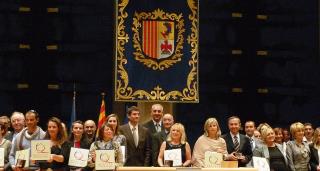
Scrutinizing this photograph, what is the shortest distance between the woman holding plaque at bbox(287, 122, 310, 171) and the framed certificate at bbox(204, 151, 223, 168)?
1688mm

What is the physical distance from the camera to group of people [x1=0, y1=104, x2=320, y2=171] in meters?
8.84

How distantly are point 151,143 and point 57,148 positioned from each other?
1.44 metres

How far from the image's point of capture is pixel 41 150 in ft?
28.2

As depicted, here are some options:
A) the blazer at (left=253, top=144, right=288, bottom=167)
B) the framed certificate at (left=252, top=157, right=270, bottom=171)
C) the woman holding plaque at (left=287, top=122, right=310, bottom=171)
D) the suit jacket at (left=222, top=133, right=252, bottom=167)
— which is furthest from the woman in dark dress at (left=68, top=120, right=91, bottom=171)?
the woman holding plaque at (left=287, top=122, right=310, bottom=171)

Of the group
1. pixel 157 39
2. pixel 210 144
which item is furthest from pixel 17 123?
pixel 157 39

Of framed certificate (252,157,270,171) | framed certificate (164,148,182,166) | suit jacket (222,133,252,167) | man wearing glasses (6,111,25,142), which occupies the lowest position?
framed certificate (252,157,270,171)

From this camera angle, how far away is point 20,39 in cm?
1392

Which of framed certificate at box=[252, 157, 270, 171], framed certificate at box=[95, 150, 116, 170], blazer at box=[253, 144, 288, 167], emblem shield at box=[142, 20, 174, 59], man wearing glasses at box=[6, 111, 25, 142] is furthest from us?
emblem shield at box=[142, 20, 174, 59]

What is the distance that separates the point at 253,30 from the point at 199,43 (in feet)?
3.80

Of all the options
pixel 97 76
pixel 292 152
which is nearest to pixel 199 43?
pixel 97 76

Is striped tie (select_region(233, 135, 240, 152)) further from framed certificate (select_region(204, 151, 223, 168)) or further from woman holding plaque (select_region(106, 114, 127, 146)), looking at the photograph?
woman holding plaque (select_region(106, 114, 127, 146))

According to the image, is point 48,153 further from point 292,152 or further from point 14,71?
point 14,71

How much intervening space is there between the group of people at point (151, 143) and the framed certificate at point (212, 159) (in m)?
0.18

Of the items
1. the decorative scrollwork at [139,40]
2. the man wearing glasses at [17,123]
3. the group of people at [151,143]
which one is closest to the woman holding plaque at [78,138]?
the group of people at [151,143]
